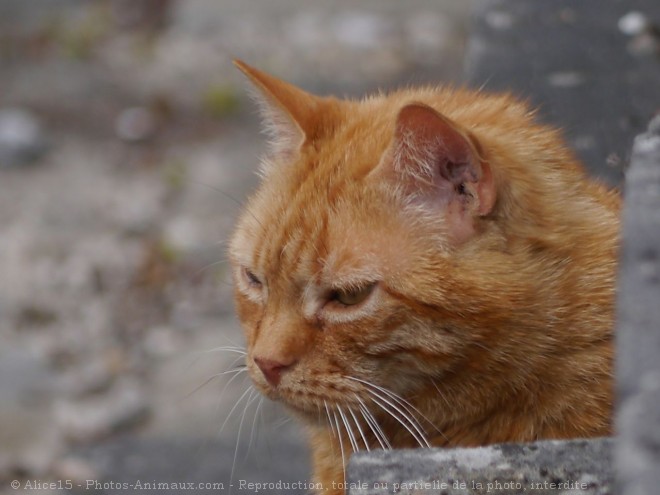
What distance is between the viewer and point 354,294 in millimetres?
2057

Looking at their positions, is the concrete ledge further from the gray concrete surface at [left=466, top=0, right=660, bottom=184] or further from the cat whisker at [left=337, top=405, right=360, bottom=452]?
the gray concrete surface at [left=466, top=0, right=660, bottom=184]

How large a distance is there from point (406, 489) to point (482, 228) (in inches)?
27.9

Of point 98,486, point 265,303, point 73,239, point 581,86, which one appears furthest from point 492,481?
point 73,239

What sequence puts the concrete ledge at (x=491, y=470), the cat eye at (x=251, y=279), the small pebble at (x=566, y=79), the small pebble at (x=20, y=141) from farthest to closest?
the small pebble at (x=20, y=141)
the small pebble at (x=566, y=79)
the cat eye at (x=251, y=279)
the concrete ledge at (x=491, y=470)

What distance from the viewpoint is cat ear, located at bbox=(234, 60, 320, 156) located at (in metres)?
2.35

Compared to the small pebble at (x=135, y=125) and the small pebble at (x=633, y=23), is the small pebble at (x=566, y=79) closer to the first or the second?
the small pebble at (x=633, y=23)

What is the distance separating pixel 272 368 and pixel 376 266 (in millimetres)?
291

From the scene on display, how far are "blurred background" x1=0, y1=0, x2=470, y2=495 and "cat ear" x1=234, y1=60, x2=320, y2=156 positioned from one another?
0.77 m

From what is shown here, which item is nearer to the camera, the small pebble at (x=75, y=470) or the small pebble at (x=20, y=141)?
the small pebble at (x=75, y=470)

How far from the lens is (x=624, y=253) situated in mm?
1288

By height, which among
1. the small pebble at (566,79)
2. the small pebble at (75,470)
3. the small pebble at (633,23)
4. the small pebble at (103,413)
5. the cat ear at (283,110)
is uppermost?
the small pebble at (633,23)

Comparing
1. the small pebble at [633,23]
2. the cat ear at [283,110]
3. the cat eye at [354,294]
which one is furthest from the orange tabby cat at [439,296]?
the small pebble at [633,23]

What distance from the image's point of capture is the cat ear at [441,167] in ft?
6.38

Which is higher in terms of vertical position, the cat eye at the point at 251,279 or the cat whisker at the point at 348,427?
the cat eye at the point at 251,279
